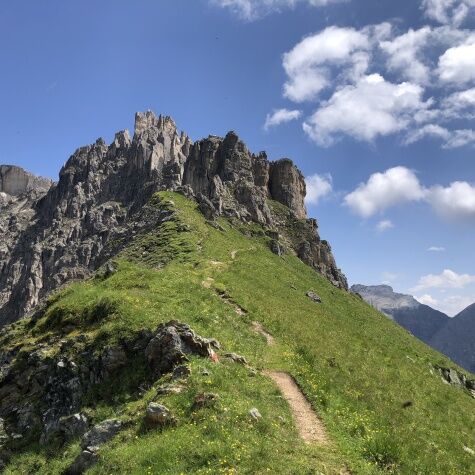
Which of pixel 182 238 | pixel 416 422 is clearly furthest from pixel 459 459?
pixel 182 238

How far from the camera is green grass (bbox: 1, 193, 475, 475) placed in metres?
15.8

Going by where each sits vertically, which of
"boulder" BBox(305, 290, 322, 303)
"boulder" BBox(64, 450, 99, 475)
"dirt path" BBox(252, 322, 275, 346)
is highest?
"boulder" BBox(305, 290, 322, 303)

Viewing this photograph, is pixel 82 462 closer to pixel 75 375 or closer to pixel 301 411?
pixel 75 375

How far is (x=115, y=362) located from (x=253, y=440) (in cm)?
996

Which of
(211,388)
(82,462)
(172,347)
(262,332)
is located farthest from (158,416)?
(262,332)

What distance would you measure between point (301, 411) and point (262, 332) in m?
13.4

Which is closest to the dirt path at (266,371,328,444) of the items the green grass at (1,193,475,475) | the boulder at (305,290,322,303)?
the green grass at (1,193,475,475)

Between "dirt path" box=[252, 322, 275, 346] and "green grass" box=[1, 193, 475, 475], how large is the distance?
Result: 51 centimetres

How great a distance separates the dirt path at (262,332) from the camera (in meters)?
32.5

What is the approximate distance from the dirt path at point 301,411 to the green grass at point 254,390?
1.46 ft

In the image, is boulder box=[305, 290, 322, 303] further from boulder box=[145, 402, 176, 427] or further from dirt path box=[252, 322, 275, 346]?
boulder box=[145, 402, 176, 427]

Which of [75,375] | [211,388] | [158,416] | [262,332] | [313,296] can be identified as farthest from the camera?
[313,296]

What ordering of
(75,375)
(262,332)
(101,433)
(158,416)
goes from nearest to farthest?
(158,416)
(101,433)
(75,375)
(262,332)

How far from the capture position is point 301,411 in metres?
21.0
